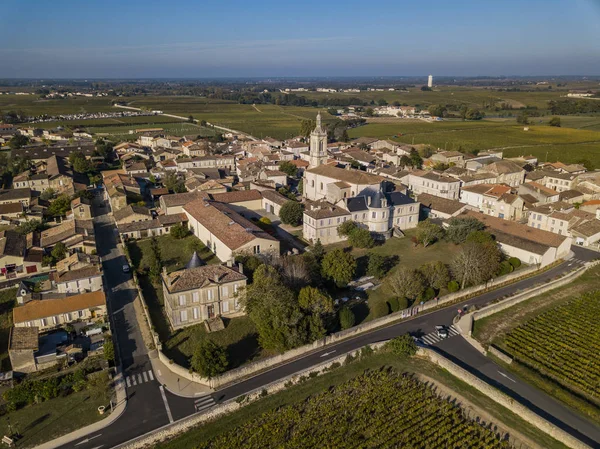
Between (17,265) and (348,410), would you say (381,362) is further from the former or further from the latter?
(17,265)

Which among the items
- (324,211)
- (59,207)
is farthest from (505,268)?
(59,207)

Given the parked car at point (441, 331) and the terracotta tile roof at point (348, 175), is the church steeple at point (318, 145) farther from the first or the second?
the parked car at point (441, 331)

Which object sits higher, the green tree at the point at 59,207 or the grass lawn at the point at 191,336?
the green tree at the point at 59,207

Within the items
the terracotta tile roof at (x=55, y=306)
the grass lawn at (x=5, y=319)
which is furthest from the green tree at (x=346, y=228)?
the grass lawn at (x=5, y=319)

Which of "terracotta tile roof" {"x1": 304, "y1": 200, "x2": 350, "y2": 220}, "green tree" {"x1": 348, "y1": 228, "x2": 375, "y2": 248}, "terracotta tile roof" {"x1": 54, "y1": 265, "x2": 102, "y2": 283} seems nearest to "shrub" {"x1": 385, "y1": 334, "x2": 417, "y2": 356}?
"green tree" {"x1": 348, "y1": 228, "x2": 375, "y2": 248}

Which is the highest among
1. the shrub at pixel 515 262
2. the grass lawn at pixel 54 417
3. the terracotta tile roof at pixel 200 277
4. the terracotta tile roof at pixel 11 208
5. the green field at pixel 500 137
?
the green field at pixel 500 137

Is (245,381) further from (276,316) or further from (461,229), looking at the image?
(461,229)
